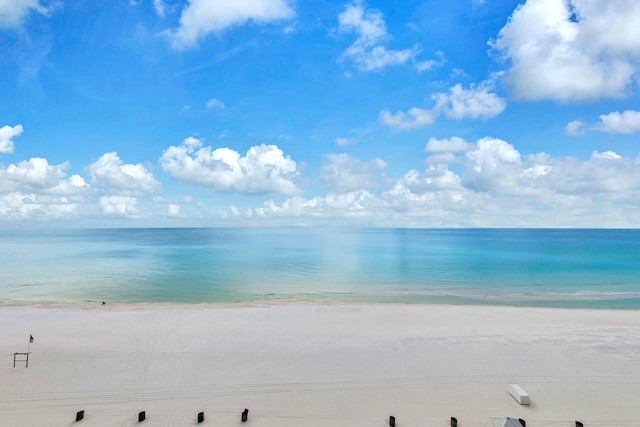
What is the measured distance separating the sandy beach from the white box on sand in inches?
13.1

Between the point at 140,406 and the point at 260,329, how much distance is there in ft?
30.0

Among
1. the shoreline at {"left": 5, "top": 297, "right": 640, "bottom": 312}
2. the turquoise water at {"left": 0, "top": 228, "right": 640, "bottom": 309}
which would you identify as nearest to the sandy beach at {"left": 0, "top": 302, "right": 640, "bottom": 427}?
the shoreline at {"left": 5, "top": 297, "right": 640, "bottom": 312}

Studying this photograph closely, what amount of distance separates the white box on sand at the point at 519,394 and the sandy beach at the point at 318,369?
33cm

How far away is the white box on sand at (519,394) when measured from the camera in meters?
12.7

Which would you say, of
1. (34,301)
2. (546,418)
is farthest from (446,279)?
(34,301)

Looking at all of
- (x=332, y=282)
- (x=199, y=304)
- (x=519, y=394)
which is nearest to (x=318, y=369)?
(x=519, y=394)

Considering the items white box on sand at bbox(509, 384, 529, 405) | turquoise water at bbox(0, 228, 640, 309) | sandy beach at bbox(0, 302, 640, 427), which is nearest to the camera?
sandy beach at bbox(0, 302, 640, 427)

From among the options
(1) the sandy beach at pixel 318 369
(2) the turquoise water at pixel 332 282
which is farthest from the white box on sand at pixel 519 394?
(2) the turquoise water at pixel 332 282

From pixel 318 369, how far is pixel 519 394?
25.6 feet

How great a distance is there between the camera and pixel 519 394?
12.8m

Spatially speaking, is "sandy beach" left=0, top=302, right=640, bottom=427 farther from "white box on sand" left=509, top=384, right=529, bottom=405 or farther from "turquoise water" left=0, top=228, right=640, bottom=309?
"turquoise water" left=0, top=228, right=640, bottom=309

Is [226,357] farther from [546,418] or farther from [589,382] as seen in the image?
[589,382]

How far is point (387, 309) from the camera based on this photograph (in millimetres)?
27219

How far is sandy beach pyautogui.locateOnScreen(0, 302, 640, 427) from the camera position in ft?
40.3
